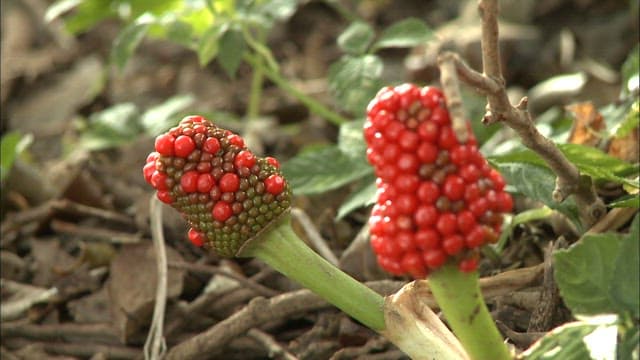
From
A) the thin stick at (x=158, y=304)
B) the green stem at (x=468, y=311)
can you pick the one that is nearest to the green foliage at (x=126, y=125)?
the thin stick at (x=158, y=304)

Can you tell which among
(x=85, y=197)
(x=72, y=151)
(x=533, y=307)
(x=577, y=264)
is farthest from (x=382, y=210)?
(x=72, y=151)

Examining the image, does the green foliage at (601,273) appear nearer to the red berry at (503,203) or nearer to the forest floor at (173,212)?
the red berry at (503,203)

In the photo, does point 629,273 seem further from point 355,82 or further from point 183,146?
point 355,82

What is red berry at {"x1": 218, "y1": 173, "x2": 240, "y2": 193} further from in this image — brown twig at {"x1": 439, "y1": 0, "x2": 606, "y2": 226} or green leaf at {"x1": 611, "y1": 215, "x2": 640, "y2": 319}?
green leaf at {"x1": 611, "y1": 215, "x2": 640, "y2": 319}

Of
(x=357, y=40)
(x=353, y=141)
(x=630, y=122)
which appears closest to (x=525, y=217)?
(x=630, y=122)

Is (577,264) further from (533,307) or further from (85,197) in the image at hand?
(85,197)

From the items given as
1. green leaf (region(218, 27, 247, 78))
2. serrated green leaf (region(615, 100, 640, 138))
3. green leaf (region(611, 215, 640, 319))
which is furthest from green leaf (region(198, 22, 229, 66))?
green leaf (region(611, 215, 640, 319))
